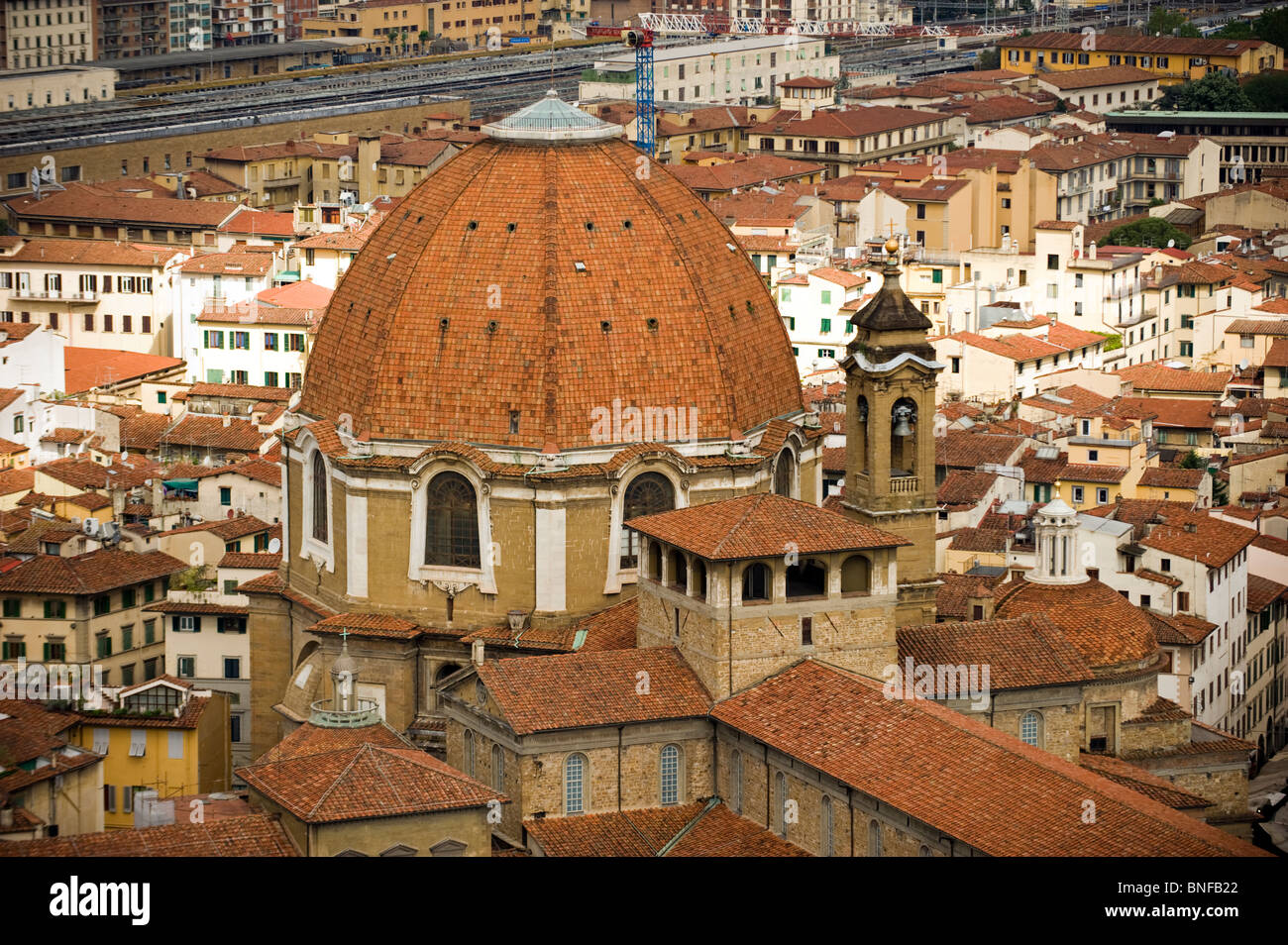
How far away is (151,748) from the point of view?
70250 millimetres

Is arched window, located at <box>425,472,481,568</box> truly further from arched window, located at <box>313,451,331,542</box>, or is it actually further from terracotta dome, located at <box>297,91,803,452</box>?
arched window, located at <box>313,451,331,542</box>

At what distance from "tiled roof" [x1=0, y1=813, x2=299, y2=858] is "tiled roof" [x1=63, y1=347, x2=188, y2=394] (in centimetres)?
5658

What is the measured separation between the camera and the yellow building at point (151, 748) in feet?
229

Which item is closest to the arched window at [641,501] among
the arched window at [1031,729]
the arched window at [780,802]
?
the arched window at [780,802]

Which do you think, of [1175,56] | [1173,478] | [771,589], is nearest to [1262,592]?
[1173,478]

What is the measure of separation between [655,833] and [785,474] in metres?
10.5

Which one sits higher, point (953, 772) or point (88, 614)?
point (953, 772)

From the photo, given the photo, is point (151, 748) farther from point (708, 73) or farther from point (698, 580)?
point (708, 73)

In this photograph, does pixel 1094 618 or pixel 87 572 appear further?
pixel 87 572

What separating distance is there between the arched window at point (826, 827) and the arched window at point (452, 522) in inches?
443

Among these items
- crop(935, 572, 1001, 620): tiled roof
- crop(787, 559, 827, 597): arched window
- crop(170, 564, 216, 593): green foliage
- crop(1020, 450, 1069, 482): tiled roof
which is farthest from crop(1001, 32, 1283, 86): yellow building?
crop(787, 559, 827, 597): arched window

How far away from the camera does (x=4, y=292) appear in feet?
406
